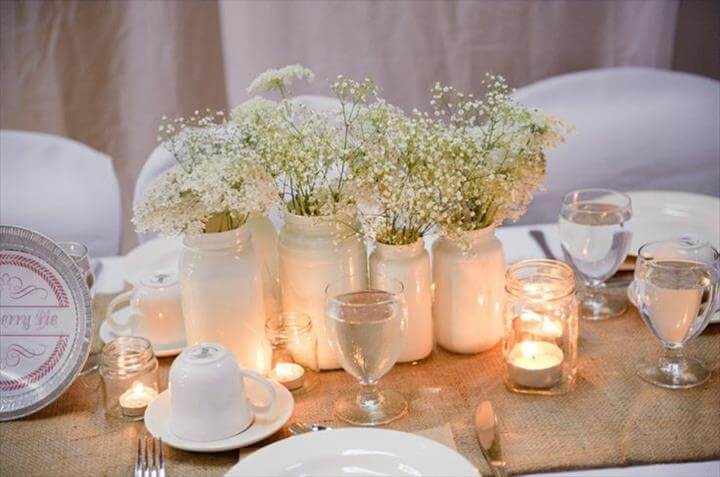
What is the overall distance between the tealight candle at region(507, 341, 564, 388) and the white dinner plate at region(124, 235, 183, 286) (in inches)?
25.5

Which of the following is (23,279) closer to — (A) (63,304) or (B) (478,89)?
(A) (63,304)

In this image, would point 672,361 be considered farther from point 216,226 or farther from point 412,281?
point 216,226

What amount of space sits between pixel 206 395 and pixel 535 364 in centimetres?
45

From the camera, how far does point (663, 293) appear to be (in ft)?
3.93

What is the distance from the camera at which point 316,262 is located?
50.3 inches

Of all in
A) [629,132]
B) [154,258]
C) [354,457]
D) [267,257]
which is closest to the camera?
[354,457]

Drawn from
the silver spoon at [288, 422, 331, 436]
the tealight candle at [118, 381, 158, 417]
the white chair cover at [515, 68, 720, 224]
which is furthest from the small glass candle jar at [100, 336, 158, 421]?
the white chair cover at [515, 68, 720, 224]

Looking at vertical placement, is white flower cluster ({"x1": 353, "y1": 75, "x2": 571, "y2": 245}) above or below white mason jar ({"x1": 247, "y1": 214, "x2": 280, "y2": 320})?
above

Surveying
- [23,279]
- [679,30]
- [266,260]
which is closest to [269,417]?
[266,260]

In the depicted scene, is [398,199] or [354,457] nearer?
[354,457]

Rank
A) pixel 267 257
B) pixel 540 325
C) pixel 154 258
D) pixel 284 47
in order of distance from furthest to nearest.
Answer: pixel 284 47 → pixel 154 258 → pixel 267 257 → pixel 540 325

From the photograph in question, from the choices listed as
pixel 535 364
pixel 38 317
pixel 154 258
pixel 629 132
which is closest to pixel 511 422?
pixel 535 364

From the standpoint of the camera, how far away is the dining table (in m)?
1.09

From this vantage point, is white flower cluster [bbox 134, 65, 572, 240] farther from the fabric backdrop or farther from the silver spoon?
the fabric backdrop
